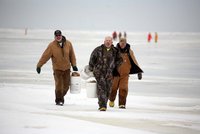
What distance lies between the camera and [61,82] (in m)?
13.5

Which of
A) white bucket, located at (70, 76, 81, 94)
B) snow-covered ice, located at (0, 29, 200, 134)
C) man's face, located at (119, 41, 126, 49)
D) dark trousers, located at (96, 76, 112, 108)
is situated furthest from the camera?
white bucket, located at (70, 76, 81, 94)

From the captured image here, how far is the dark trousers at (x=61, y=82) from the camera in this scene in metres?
13.5

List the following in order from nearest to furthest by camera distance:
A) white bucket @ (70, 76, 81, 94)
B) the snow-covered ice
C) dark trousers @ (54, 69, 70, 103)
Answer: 1. the snow-covered ice
2. dark trousers @ (54, 69, 70, 103)
3. white bucket @ (70, 76, 81, 94)

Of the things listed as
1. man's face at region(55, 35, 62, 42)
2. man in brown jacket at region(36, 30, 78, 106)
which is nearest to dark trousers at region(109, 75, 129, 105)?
man in brown jacket at region(36, 30, 78, 106)

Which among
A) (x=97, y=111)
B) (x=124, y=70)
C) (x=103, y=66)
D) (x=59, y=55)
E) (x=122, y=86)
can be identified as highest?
(x=59, y=55)

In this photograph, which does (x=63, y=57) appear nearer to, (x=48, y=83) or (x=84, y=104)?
(x=84, y=104)

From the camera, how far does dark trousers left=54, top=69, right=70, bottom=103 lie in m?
13.5

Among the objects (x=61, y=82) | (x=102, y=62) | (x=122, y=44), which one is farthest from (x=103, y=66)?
(x=61, y=82)

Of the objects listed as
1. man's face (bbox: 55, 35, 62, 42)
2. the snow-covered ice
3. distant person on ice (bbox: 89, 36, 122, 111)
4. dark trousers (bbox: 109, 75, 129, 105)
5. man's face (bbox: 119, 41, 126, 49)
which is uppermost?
man's face (bbox: 55, 35, 62, 42)

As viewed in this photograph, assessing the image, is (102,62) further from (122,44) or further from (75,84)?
(75,84)

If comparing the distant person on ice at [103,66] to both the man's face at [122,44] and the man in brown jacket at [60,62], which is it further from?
the man in brown jacket at [60,62]

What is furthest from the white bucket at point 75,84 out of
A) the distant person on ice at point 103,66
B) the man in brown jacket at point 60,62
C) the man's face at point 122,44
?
the man's face at point 122,44

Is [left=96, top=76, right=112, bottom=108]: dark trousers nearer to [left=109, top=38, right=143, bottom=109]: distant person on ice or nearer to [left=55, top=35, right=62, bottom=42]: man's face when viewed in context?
[left=109, top=38, right=143, bottom=109]: distant person on ice

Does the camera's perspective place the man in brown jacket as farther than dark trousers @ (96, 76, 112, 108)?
Yes
